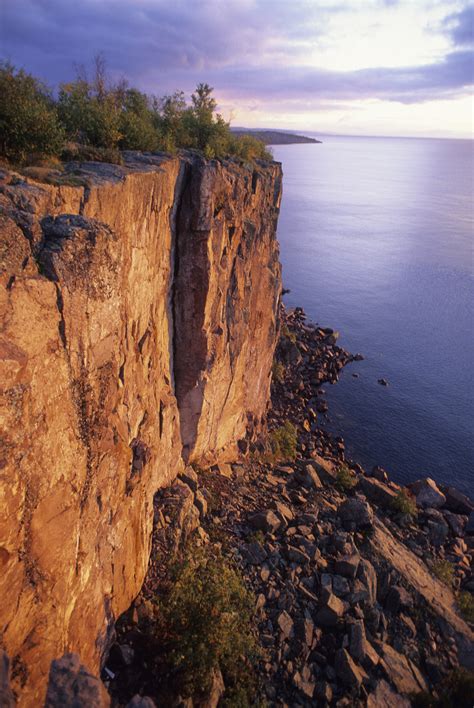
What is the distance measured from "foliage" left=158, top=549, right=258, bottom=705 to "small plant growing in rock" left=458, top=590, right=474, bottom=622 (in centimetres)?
864

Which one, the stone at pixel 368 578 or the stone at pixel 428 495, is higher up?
the stone at pixel 368 578

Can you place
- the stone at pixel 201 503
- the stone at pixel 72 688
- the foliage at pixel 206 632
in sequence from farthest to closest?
the stone at pixel 201 503 < the foliage at pixel 206 632 < the stone at pixel 72 688

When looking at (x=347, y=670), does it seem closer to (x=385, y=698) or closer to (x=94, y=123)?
(x=385, y=698)

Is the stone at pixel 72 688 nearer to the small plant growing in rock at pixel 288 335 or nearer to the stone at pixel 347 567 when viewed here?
the stone at pixel 347 567

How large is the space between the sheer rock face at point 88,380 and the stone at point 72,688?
38.9 inches

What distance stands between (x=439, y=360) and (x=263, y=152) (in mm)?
25431

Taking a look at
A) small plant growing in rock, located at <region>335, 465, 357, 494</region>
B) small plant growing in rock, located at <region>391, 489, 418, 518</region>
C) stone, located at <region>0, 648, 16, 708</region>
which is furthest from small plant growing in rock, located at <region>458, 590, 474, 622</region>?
stone, located at <region>0, 648, 16, 708</region>

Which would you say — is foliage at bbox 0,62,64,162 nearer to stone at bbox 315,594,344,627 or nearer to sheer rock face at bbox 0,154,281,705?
sheer rock face at bbox 0,154,281,705

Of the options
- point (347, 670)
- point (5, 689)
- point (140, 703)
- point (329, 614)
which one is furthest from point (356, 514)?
point (5, 689)

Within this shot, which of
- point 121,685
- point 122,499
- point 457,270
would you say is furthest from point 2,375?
point 457,270

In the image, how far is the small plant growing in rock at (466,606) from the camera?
1452cm

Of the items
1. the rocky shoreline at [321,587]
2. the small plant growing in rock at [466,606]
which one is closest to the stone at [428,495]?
the rocky shoreline at [321,587]

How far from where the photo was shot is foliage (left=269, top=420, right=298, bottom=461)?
75.3 feet

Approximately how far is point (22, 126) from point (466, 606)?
63.0ft
